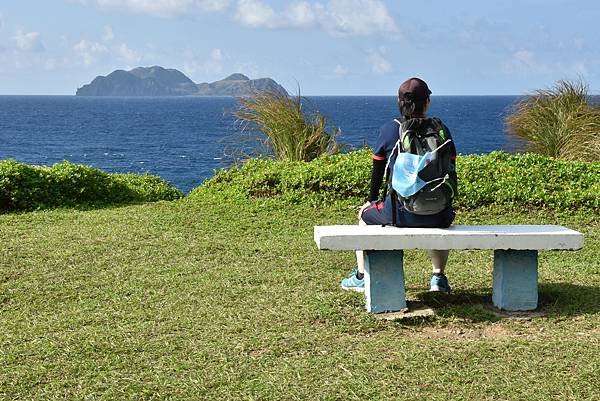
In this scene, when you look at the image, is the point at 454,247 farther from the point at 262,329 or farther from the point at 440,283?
the point at 262,329

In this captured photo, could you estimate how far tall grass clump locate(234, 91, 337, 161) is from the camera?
12.2m

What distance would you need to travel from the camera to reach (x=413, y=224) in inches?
205

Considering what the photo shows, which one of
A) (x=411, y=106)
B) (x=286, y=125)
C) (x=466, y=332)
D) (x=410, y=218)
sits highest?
(x=411, y=106)

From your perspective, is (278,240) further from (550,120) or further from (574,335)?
(550,120)

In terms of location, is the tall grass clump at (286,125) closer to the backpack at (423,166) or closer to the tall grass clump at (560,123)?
the tall grass clump at (560,123)

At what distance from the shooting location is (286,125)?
39.9 ft

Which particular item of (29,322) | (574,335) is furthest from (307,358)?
Answer: (29,322)

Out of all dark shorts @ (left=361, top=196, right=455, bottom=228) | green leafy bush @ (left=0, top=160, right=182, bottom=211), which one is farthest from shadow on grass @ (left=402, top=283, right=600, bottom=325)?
green leafy bush @ (left=0, top=160, right=182, bottom=211)

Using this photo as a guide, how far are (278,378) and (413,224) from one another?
146cm

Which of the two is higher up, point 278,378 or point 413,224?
point 413,224

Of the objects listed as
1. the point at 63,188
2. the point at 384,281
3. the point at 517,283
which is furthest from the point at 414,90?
the point at 63,188

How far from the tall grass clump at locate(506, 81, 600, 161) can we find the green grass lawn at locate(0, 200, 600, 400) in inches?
188

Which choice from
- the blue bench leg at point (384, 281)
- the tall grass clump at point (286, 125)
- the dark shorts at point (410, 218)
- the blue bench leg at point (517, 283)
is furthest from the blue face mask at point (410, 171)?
the tall grass clump at point (286, 125)

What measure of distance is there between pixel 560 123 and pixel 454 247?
345 inches
